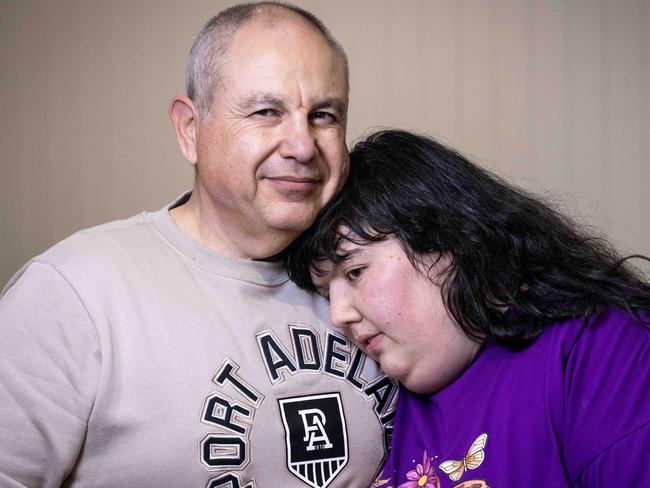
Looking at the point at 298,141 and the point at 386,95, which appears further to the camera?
the point at 386,95

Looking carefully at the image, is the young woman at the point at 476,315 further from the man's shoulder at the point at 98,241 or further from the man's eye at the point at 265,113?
the man's shoulder at the point at 98,241

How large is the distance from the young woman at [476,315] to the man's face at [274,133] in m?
0.07

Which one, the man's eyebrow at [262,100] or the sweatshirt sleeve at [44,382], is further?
the man's eyebrow at [262,100]

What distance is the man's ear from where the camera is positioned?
1.59m

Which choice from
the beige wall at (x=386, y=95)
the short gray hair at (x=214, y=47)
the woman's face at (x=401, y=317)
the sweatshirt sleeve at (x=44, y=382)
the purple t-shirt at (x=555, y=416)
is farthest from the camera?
the beige wall at (x=386, y=95)

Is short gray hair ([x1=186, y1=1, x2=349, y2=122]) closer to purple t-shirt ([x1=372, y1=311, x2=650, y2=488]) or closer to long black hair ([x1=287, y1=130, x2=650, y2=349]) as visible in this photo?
long black hair ([x1=287, y1=130, x2=650, y2=349])

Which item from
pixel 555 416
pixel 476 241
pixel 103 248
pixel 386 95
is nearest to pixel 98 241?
pixel 103 248

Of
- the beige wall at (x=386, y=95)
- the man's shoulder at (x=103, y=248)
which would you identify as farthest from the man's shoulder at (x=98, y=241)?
the beige wall at (x=386, y=95)

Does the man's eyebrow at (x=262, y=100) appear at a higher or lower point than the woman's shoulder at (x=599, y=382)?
higher

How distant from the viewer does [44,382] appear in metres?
1.29

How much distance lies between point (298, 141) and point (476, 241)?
1.20ft

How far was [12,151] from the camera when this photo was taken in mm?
2805

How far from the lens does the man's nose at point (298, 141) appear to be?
4.67 ft

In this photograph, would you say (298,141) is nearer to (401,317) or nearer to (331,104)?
(331,104)
